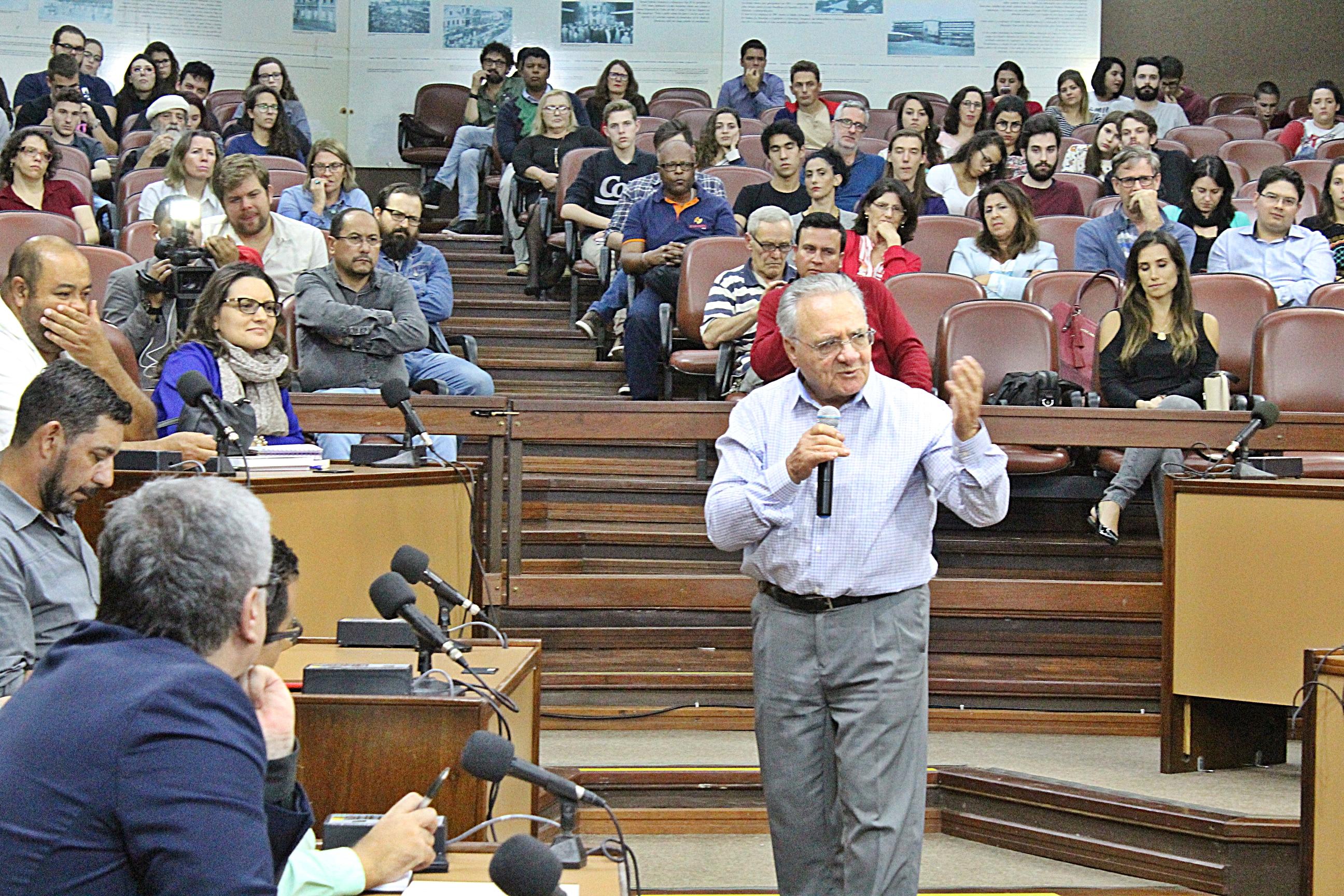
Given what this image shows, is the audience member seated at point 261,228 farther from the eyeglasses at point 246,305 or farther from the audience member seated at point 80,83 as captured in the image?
the audience member seated at point 80,83

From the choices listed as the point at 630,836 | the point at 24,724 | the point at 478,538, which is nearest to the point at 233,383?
the point at 478,538

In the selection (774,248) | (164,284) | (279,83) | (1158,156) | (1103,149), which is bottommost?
(164,284)

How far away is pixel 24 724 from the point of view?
1.25 meters

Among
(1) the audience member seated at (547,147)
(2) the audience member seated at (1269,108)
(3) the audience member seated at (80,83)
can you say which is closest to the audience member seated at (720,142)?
(1) the audience member seated at (547,147)

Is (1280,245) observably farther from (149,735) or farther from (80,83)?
(80,83)

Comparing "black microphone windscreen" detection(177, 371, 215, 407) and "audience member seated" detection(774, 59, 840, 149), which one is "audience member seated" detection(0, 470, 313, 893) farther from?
"audience member seated" detection(774, 59, 840, 149)

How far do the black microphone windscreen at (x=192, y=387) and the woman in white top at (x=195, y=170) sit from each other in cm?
253

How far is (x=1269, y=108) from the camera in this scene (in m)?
9.70

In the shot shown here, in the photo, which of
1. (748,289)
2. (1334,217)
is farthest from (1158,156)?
(748,289)

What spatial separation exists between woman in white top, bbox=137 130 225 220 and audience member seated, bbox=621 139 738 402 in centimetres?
152

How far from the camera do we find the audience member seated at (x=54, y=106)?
7598mm

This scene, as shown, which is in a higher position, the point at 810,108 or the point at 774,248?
the point at 810,108

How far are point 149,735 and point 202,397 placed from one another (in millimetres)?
1990

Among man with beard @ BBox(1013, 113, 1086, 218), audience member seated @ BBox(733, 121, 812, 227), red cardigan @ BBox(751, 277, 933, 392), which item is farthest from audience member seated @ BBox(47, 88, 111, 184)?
red cardigan @ BBox(751, 277, 933, 392)
